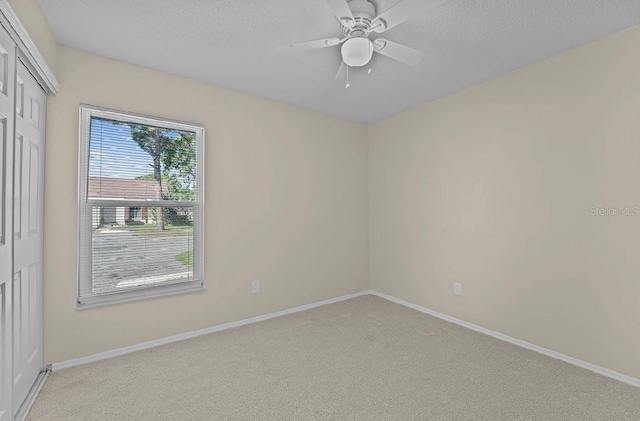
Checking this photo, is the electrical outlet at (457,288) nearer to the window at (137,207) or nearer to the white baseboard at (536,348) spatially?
the white baseboard at (536,348)

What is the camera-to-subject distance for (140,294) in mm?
2594

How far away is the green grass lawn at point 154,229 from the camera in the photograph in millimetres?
2554

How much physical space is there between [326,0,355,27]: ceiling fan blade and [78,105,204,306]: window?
1.76m

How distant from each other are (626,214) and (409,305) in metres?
Answer: 2.20

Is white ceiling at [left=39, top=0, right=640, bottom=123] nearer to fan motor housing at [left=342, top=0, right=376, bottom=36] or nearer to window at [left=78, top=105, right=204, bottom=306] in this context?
fan motor housing at [left=342, top=0, right=376, bottom=36]

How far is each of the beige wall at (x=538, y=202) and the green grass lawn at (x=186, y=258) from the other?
2.46 m

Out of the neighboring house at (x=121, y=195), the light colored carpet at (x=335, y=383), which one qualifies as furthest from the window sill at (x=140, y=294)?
the neighboring house at (x=121, y=195)

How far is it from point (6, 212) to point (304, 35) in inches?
80.1

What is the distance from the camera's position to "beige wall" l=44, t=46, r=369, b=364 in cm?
229

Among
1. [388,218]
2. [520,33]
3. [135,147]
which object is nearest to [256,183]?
[135,147]

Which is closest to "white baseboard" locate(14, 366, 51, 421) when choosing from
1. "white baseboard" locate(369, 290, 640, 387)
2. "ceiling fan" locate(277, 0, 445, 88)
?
"ceiling fan" locate(277, 0, 445, 88)

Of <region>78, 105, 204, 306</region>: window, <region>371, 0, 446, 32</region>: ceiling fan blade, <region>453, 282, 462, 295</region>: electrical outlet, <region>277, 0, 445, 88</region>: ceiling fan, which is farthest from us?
<region>453, 282, 462, 295</region>: electrical outlet

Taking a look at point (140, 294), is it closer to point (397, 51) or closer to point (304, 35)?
point (304, 35)

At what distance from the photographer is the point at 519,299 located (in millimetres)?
2666
